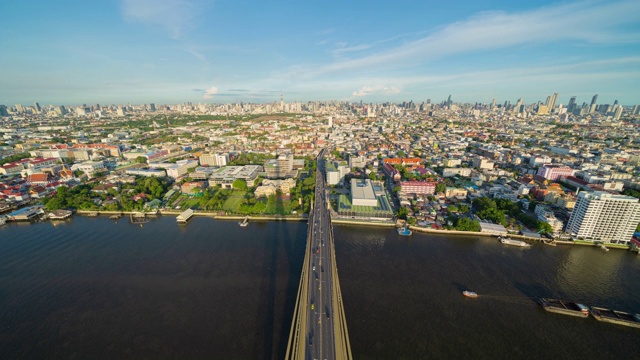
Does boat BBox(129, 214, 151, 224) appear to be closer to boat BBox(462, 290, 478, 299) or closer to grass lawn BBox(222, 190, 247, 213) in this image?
grass lawn BBox(222, 190, 247, 213)

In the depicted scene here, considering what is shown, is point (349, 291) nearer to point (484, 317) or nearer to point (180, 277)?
point (484, 317)

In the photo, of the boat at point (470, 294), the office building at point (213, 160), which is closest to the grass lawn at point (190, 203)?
the office building at point (213, 160)

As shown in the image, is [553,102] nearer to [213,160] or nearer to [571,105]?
[571,105]

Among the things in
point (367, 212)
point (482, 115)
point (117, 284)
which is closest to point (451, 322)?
point (367, 212)

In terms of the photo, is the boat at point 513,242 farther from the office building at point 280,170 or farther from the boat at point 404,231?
the office building at point 280,170

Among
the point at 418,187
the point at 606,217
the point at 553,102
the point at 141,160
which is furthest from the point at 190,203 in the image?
the point at 553,102

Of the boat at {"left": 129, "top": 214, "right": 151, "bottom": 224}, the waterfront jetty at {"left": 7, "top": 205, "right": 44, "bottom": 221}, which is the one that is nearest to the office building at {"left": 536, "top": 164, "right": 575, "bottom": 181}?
the boat at {"left": 129, "top": 214, "right": 151, "bottom": 224}
